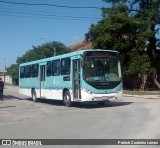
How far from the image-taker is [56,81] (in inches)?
940

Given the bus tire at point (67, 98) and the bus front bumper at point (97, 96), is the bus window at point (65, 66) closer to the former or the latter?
the bus tire at point (67, 98)

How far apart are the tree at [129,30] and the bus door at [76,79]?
75.1 feet

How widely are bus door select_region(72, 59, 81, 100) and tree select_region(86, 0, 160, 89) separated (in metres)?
22.9

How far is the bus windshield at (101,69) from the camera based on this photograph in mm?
20578

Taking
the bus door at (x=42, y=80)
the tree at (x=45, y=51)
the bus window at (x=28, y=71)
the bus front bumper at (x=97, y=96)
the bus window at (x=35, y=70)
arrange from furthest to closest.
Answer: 1. the tree at (x=45, y=51)
2. the bus window at (x=28, y=71)
3. the bus window at (x=35, y=70)
4. the bus door at (x=42, y=80)
5. the bus front bumper at (x=97, y=96)

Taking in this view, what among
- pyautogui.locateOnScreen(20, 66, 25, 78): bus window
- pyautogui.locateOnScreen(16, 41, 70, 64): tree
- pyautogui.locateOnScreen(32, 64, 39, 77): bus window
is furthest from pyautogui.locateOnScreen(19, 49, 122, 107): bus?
pyautogui.locateOnScreen(16, 41, 70, 64): tree

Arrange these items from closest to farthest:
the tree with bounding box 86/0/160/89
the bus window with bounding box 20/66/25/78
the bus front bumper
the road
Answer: the road
the bus front bumper
the bus window with bounding box 20/66/25/78
the tree with bounding box 86/0/160/89

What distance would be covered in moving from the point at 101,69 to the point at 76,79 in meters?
1.49

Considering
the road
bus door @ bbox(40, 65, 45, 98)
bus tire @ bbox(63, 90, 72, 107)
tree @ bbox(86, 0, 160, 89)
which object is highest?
tree @ bbox(86, 0, 160, 89)

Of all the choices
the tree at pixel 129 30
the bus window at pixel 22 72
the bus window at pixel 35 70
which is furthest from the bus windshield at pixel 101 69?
the tree at pixel 129 30

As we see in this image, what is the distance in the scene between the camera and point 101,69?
818 inches

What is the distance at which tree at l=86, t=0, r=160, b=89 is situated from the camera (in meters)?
44.0

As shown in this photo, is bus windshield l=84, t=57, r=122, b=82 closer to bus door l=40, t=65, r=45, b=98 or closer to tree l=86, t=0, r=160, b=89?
bus door l=40, t=65, r=45, b=98

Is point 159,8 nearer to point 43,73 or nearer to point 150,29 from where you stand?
point 150,29
